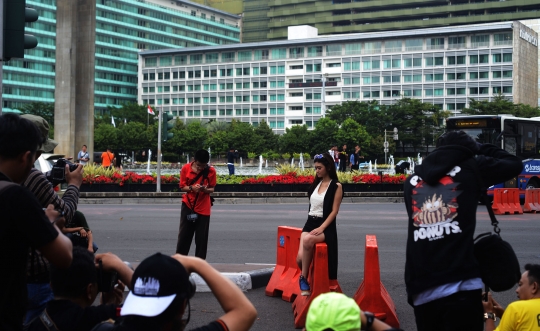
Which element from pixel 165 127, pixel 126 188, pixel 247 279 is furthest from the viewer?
pixel 126 188

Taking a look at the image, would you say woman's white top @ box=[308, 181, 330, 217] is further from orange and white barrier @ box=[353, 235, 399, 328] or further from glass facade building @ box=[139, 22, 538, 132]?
glass facade building @ box=[139, 22, 538, 132]

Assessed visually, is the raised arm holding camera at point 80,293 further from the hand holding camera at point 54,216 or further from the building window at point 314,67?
the building window at point 314,67

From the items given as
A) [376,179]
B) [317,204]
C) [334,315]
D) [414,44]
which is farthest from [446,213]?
[414,44]

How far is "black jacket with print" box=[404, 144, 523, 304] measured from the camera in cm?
430

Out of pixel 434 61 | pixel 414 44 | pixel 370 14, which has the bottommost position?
pixel 434 61

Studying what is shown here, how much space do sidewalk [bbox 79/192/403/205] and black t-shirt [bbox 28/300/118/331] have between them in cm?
Answer: 2222

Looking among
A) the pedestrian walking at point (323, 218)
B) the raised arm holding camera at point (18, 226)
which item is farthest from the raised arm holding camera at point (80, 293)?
the pedestrian walking at point (323, 218)

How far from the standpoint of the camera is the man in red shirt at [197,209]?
10.0 metres

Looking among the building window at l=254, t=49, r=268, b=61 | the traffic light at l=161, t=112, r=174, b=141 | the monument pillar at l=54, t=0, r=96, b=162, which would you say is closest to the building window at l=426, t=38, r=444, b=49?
the building window at l=254, t=49, r=268, b=61

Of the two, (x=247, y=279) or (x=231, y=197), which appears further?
(x=231, y=197)

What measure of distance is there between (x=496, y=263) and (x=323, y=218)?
4.36 meters

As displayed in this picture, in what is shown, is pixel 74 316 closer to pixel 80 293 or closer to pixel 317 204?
pixel 80 293

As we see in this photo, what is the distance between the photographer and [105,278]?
159 inches

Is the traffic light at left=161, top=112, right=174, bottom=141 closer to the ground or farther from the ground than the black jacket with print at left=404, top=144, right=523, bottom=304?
farther from the ground
